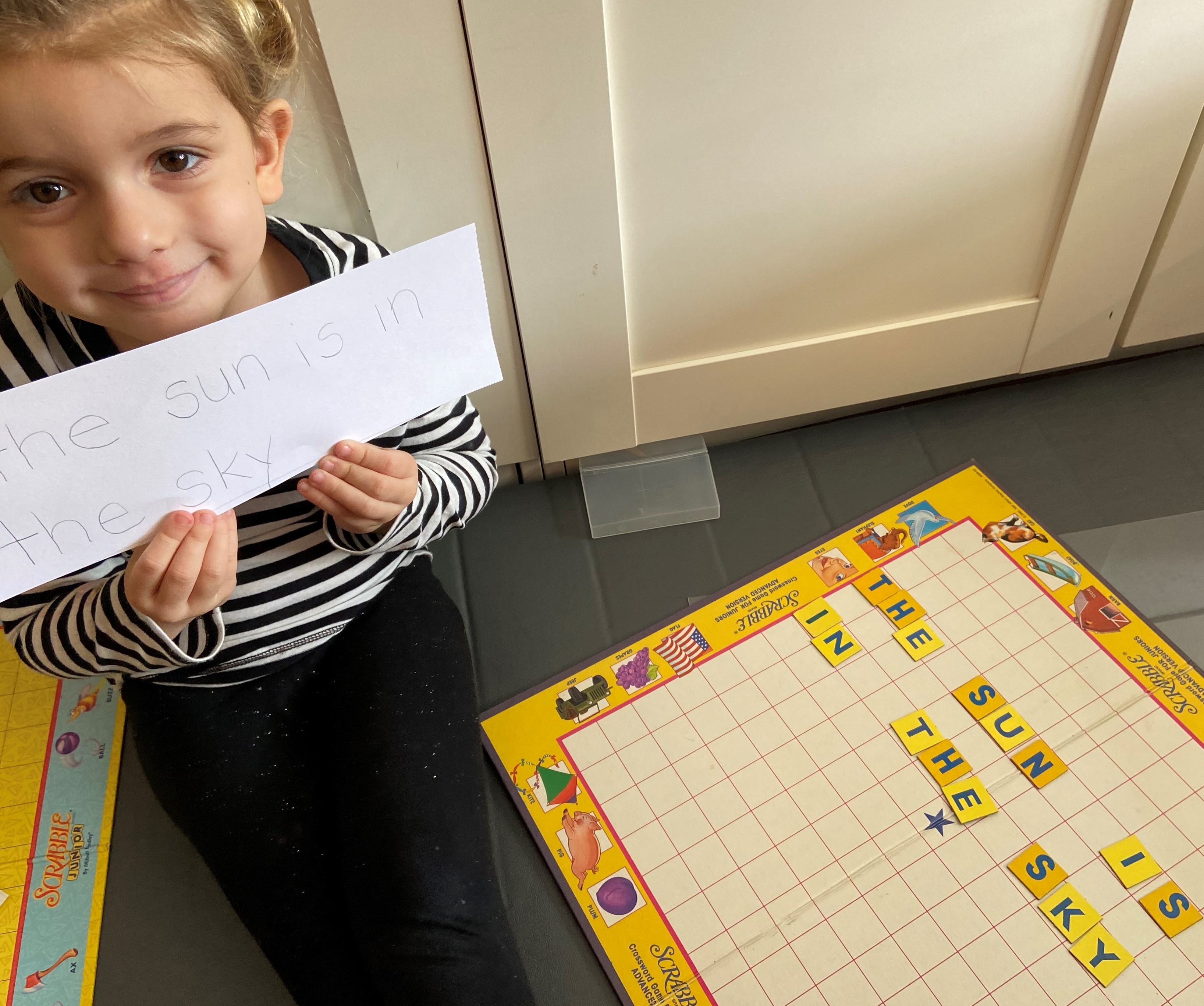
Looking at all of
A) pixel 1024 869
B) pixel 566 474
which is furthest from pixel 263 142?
pixel 1024 869

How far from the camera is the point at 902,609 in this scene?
925 millimetres

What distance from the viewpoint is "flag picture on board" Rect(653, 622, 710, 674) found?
0.91 meters

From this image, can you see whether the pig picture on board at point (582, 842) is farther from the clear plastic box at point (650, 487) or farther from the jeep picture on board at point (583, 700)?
the clear plastic box at point (650, 487)

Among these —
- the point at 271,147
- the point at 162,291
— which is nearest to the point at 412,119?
the point at 271,147

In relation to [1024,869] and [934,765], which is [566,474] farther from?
[1024,869]

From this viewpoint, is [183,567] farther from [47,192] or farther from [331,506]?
[47,192]

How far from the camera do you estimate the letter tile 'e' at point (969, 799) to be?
80cm

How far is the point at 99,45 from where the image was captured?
49 cm

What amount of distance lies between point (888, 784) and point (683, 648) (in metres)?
0.22

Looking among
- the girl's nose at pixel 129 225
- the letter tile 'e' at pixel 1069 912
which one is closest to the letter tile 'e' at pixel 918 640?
the letter tile 'e' at pixel 1069 912

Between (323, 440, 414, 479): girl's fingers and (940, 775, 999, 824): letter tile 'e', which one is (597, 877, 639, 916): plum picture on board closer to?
(940, 775, 999, 824): letter tile 'e'

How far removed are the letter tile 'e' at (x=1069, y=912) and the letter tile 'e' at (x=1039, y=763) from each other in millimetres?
88

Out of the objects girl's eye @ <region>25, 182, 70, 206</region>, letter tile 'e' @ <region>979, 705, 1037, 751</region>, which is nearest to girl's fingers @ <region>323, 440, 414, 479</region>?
girl's eye @ <region>25, 182, 70, 206</region>

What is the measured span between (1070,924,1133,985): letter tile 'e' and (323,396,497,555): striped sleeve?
1.94ft
